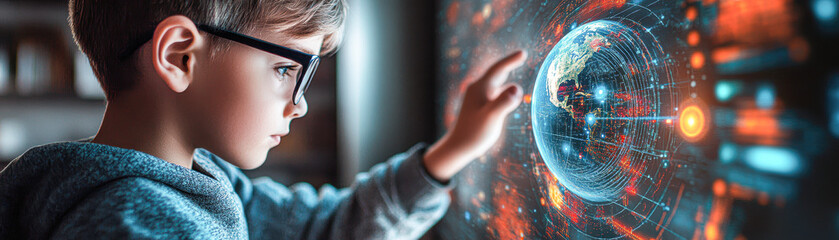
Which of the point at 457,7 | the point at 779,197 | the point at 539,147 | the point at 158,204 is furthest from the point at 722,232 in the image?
the point at 457,7

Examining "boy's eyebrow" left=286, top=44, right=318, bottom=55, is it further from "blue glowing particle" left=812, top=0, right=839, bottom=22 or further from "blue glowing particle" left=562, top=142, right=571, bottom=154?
"blue glowing particle" left=812, top=0, right=839, bottom=22

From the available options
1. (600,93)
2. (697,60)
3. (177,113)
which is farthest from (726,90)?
(177,113)

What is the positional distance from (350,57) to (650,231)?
1.16m

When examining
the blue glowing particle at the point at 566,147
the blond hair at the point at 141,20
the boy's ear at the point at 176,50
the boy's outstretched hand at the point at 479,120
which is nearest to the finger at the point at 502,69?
the boy's outstretched hand at the point at 479,120

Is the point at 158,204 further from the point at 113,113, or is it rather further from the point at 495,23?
the point at 495,23

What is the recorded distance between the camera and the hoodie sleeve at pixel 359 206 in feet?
2.35

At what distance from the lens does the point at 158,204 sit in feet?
1.45

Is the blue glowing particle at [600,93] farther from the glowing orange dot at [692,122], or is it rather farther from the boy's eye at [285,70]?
the boy's eye at [285,70]

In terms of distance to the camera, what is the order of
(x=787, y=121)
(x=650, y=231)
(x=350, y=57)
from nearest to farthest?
(x=787, y=121) < (x=650, y=231) < (x=350, y=57)

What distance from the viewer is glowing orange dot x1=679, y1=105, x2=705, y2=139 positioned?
0.90 ft

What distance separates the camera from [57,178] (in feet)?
1.48

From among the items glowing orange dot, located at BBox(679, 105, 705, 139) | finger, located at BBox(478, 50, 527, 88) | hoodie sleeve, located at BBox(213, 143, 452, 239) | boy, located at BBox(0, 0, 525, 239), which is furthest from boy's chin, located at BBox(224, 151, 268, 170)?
glowing orange dot, located at BBox(679, 105, 705, 139)

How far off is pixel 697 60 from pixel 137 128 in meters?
0.60

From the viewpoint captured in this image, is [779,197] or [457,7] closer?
[779,197]
